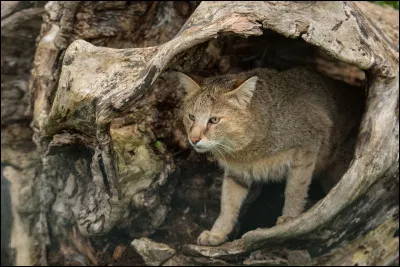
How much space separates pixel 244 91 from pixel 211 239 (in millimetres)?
1346

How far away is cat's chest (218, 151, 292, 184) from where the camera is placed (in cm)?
467

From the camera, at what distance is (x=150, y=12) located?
5492mm

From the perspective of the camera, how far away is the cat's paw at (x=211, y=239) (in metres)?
4.78

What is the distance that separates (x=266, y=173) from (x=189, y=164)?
0.78 meters

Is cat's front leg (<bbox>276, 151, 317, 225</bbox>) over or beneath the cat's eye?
beneath

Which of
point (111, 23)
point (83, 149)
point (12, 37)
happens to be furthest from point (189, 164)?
point (12, 37)

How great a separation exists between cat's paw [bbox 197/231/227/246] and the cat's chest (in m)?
0.54

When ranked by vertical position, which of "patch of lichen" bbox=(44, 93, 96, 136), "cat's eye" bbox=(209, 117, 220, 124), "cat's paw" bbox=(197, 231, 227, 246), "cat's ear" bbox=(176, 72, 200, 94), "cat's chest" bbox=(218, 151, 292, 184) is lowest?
"cat's paw" bbox=(197, 231, 227, 246)

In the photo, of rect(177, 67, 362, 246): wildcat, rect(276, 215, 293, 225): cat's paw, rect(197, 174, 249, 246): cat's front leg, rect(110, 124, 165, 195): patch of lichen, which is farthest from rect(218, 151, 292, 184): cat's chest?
Result: rect(110, 124, 165, 195): patch of lichen

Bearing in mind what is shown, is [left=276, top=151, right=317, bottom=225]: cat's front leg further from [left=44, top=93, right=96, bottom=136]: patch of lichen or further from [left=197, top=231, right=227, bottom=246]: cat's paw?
[left=44, top=93, right=96, bottom=136]: patch of lichen

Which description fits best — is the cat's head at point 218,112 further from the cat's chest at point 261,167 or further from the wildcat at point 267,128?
the cat's chest at point 261,167

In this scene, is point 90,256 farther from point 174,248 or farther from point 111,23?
point 111,23

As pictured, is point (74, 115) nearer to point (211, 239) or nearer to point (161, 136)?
point (161, 136)

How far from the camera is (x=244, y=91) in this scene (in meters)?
4.29
